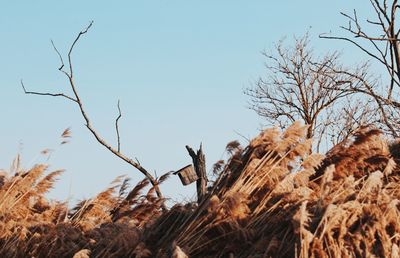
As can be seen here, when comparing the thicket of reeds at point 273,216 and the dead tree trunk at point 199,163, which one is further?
the dead tree trunk at point 199,163

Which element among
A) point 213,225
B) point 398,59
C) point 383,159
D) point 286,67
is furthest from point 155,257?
point 286,67

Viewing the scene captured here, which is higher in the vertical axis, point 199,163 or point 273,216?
point 199,163

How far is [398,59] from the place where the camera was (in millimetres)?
14117

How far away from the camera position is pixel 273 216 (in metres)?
4.26

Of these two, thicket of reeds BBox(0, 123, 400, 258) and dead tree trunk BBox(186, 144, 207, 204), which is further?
dead tree trunk BBox(186, 144, 207, 204)

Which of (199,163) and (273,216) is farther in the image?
(199,163)

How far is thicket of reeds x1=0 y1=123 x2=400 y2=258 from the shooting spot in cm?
390

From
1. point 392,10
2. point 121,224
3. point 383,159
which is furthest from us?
point 392,10

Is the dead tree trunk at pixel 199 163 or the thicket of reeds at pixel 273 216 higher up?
the dead tree trunk at pixel 199 163

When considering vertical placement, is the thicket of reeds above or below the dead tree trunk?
below

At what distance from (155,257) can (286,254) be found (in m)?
0.96

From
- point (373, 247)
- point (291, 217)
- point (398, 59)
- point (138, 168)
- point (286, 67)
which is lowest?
point (373, 247)

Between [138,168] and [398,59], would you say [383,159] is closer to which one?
[138,168]

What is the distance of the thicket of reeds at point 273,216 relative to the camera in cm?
390
